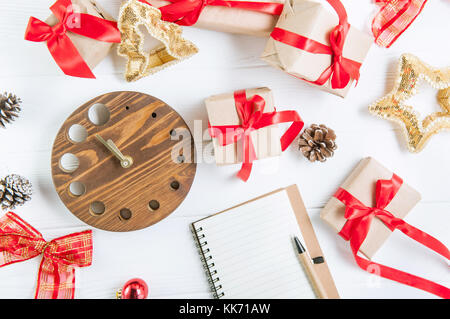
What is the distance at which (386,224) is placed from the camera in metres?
0.90

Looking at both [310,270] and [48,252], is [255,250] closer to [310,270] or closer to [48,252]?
[310,270]

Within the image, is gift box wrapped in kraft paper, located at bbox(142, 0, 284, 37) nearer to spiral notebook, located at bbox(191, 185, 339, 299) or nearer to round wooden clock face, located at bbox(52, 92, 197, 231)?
round wooden clock face, located at bbox(52, 92, 197, 231)

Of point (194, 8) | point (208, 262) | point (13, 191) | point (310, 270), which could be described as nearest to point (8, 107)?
point (13, 191)

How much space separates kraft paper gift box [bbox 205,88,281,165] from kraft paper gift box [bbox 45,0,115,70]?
277 mm

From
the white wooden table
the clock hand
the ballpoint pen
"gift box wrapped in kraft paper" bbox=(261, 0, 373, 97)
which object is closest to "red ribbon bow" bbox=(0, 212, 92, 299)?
the white wooden table

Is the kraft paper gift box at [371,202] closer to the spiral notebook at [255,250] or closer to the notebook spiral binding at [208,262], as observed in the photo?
the spiral notebook at [255,250]

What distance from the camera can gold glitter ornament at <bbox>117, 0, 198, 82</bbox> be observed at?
2.46ft

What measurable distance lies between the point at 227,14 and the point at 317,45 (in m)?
0.22

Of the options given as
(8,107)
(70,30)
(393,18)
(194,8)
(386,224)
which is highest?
(393,18)

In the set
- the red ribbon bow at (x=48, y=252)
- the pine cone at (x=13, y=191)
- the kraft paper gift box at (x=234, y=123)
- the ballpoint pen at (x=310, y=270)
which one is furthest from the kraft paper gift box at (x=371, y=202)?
the pine cone at (x=13, y=191)

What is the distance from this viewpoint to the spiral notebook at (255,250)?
0.90 m

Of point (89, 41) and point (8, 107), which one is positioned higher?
point (89, 41)

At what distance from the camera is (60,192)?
0.82 metres
